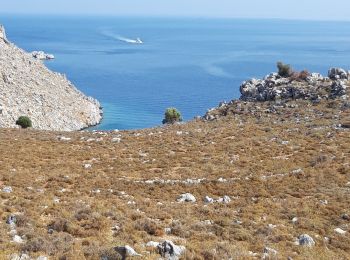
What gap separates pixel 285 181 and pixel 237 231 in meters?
9.22

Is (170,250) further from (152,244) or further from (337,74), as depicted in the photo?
(337,74)

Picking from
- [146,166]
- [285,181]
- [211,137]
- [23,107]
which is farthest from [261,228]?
[23,107]

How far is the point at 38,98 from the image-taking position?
96000 mm

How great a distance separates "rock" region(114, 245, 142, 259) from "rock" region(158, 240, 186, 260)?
2.97ft

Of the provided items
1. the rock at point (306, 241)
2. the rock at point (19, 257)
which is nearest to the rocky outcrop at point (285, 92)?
the rock at point (306, 241)

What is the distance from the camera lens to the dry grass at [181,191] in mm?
15823

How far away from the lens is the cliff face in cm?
8781

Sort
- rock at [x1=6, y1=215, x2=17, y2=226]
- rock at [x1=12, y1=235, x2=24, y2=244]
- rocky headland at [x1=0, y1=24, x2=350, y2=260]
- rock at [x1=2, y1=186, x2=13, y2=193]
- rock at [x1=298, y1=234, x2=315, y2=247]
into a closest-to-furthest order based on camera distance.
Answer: rock at [x1=12, y1=235, x2=24, y2=244], rocky headland at [x1=0, y1=24, x2=350, y2=260], rock at [x1=6, y1=215, x2=17, y2=226], rock at [x1=298, y1=234, x2=315, y2=247], rock at [x1=2, y1=186, x2=13, y2=193]

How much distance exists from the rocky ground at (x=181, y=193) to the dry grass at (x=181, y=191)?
0.06m

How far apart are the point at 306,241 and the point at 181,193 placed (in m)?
8.09

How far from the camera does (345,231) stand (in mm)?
18141

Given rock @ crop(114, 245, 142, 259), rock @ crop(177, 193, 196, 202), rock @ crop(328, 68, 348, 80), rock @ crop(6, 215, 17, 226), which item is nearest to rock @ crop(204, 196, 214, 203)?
rock @ crop(177, 193, 196, 202)

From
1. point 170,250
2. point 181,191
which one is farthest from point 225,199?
point 170,250

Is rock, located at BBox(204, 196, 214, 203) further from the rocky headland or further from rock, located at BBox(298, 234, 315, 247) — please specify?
rock, located at BBox(298, 234, 315, 247)
